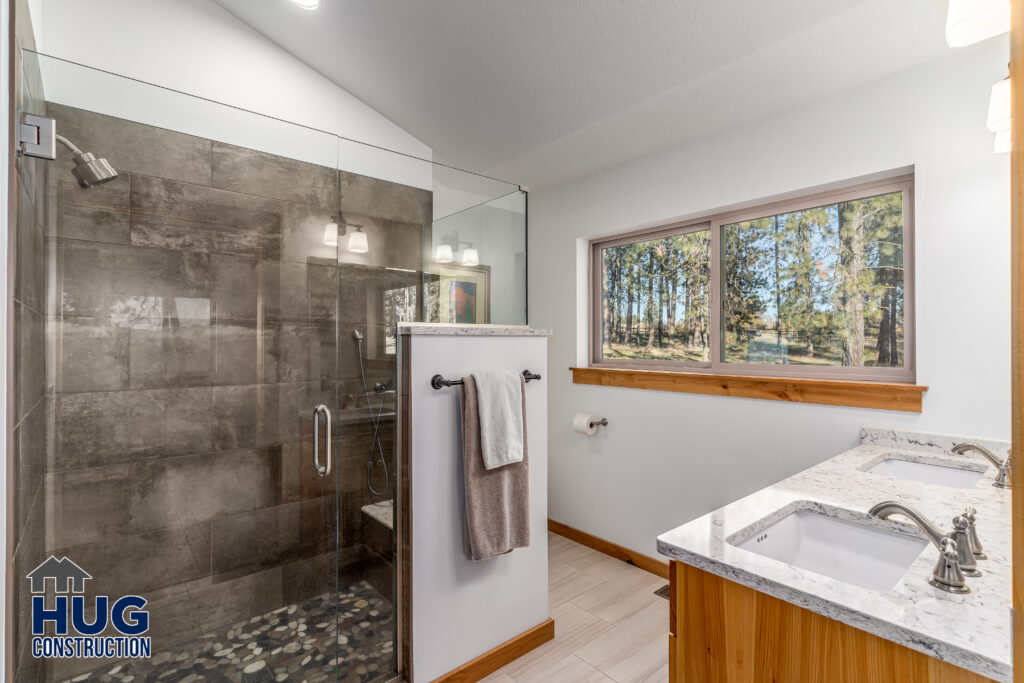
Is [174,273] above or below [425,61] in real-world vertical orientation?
below

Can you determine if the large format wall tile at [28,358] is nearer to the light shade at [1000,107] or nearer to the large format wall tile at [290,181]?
the large format wall tile at [290,181]

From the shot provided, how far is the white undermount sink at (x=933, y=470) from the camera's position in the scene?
153cm

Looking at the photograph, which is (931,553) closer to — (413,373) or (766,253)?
(413,373)

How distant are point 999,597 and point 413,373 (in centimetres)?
148

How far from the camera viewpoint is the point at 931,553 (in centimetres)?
98

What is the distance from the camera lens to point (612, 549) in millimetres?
2812

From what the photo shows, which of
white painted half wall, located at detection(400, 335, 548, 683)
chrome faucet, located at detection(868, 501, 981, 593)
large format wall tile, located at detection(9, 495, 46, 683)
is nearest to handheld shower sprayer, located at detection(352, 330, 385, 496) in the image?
white painted half wall, located at detection(400, 335, 548, 683)

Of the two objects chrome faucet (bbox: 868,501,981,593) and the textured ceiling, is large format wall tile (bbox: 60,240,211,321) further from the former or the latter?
chrome faucet (bbox: 868,501,981,593)

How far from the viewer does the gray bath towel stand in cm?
170

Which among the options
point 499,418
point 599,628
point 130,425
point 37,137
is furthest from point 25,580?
point 599,628

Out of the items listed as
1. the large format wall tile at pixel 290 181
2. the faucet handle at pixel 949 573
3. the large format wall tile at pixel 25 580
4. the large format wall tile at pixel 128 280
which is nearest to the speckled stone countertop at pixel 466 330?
the large format wall tile at pixel 290 181

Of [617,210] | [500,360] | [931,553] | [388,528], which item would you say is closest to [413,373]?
[500,360]

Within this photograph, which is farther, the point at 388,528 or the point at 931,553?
the point at 388,528

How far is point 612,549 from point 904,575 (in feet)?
6.78
